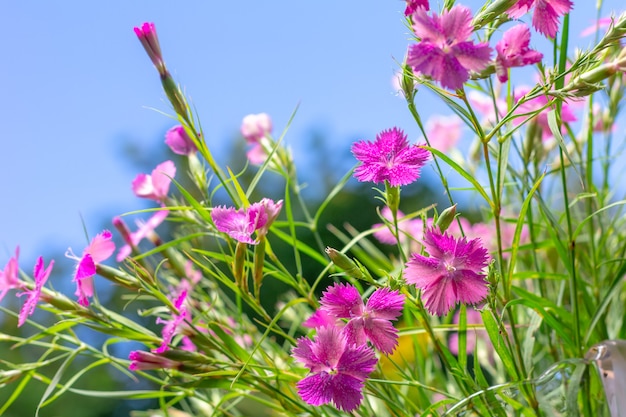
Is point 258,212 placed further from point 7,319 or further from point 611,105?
A: point 7,319

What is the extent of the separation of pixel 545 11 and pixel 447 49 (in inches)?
3.4

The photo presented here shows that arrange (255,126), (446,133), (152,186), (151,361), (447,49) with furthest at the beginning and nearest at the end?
1. (446,133)
2. (255,126)
3. (152,186)
4. (151,361)
5. (447,49)

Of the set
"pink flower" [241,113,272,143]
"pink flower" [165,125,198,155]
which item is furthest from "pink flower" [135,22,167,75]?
"pink flower" [241,113,272,143]

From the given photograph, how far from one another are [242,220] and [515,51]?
0.17 metres

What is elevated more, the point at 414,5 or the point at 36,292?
the point at 414,5

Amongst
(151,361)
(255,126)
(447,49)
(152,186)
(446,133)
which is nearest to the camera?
(447,49)

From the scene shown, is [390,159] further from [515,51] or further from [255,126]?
[255,126]

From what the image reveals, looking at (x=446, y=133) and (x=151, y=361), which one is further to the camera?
(x=446, y=133)

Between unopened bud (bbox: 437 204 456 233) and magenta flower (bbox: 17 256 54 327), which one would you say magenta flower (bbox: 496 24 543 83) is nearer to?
unopened bud (bbox: 437 204 456 233)

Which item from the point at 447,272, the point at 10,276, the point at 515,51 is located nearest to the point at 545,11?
the point at 515,51

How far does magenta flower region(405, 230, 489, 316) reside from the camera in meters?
0.33

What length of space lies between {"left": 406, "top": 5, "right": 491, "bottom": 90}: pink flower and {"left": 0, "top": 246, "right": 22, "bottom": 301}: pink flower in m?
0.31

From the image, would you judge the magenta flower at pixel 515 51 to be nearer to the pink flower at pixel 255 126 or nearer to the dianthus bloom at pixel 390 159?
the dianthus bloom at pixel 390 159

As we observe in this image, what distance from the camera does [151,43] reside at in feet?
1.48
